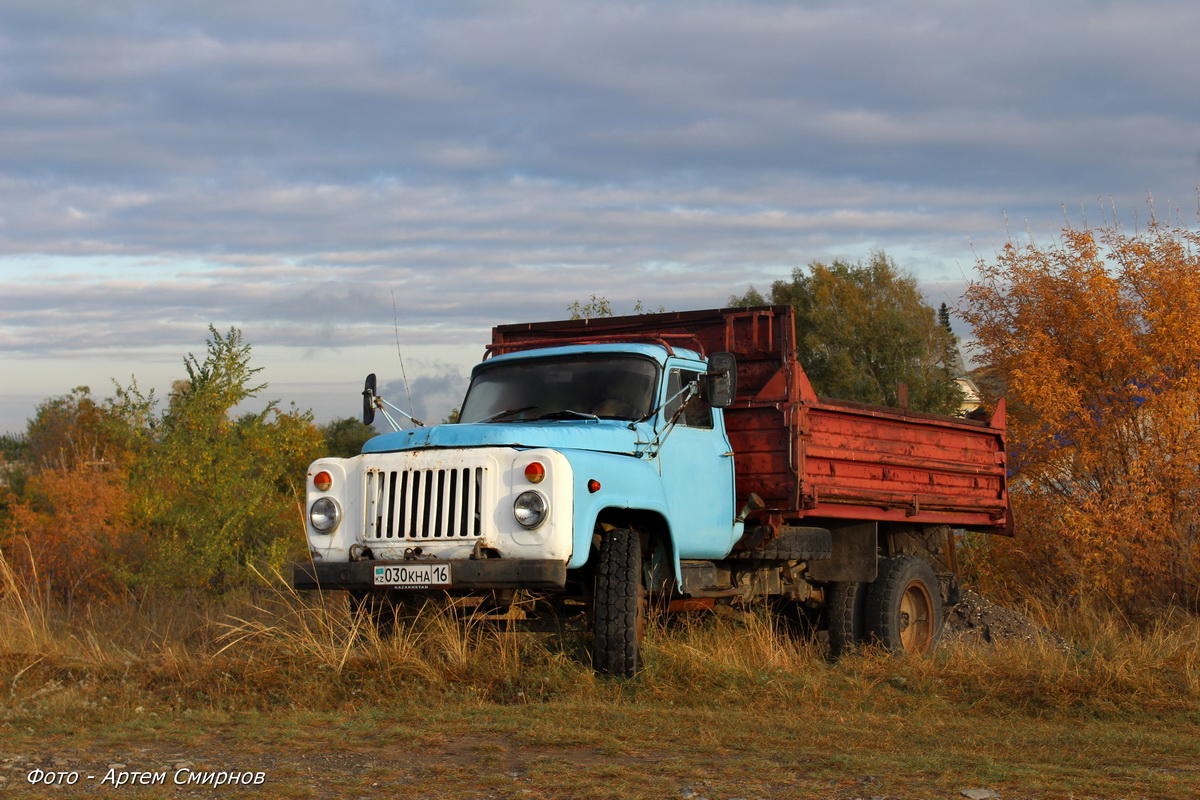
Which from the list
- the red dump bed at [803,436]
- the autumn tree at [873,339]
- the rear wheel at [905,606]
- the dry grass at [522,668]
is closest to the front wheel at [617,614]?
the dry grass at [522,668]

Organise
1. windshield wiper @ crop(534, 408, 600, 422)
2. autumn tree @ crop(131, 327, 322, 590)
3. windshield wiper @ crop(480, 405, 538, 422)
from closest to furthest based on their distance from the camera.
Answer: windshield wiper @ crop(534, 408, 600, 422) < windshield wiper @ crop(480, 405, 538, 422) < autumn tree @ crop(131, 327, 322, 590)

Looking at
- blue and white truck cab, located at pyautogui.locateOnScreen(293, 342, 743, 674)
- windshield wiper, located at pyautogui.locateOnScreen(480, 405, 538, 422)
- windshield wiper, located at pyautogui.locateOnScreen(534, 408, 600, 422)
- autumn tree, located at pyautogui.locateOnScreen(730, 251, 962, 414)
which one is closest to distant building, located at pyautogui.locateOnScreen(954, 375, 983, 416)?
autumn tree, located at pyautogui.locateOnScreen(730, 251, 962, 414)

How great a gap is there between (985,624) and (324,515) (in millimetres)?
7519

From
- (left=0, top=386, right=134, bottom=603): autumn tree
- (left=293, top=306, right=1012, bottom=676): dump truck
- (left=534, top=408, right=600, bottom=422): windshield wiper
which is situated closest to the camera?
(left=293, top=306, right=1012, bottom=676): dump truck

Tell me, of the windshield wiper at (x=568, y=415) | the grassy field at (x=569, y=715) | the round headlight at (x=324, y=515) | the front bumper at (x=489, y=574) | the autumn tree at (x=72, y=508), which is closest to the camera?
the grassy field at (x=569, y=715)

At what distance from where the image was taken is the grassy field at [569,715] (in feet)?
18.4

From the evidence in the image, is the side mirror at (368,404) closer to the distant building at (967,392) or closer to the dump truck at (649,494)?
the dump truck at (649,494)

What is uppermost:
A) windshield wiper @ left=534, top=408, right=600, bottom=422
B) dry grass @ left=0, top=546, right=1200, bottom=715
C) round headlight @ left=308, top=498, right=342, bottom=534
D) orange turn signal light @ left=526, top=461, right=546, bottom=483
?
windshield wiper @ left=534, top=408, right=600, bottom=422

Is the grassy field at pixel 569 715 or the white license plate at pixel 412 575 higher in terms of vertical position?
the white license plate at pixel 412 575

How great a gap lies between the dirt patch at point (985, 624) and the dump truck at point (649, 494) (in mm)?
426

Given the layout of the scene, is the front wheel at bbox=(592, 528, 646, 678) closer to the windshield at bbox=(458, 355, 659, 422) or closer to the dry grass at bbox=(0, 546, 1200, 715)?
the dry grass at bbox=(0, 546, 1200, 715)

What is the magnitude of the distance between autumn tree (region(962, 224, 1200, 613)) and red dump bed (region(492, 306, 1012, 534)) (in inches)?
94.9

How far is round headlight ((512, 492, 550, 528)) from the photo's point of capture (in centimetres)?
756

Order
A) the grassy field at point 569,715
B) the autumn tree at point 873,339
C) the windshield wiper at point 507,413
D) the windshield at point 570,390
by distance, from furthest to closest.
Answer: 1. the autumn tree at point 873,339
2. the windshield wiper at point 507,413
3. the windshield at point 570,390
4. the grassy field at point 569,715
